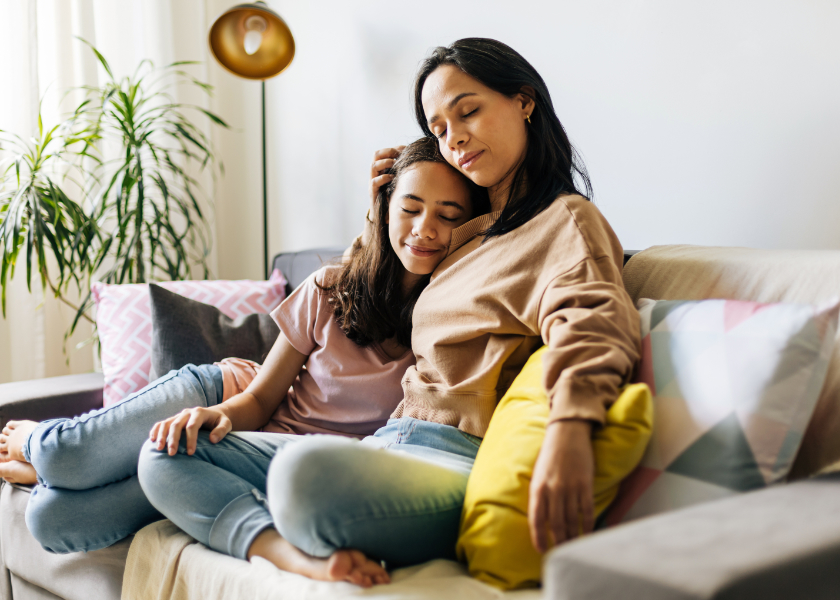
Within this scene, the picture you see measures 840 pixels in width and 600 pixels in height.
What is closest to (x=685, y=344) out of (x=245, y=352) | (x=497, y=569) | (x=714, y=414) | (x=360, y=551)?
(x=714, y=414)

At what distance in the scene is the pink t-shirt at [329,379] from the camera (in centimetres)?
131

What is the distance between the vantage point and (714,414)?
2.54ft

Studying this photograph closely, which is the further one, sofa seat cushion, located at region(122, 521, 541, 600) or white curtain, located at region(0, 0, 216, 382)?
white curtain, located at region(0, 0, 216, 382)

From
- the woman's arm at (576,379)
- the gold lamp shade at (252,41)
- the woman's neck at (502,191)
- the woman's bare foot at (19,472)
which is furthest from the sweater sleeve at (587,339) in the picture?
the gold lamp shade at (252,41)

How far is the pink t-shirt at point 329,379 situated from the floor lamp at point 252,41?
115 cm

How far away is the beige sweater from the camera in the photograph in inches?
32.8

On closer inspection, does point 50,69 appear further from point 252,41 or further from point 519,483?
point 519,483

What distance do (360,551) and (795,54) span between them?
113 cm

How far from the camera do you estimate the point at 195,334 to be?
158 cm

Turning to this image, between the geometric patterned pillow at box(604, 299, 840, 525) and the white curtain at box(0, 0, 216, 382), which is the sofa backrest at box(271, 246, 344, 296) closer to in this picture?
the white curtain at box(0, 0, 216, 382)

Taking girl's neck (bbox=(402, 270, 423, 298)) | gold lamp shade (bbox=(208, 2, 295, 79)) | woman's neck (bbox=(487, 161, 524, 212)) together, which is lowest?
girl's neck (bbox=(402, 270, 423, 298))

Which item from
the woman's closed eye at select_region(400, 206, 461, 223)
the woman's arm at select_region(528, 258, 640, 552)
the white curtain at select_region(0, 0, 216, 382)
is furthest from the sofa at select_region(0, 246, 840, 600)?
the white curtain at select_region(0, 0, 216, 382)

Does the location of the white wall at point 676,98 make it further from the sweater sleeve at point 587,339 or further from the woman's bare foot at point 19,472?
the woman's bare foot at point 19,472

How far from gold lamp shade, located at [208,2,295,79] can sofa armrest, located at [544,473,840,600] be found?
6.68ft
